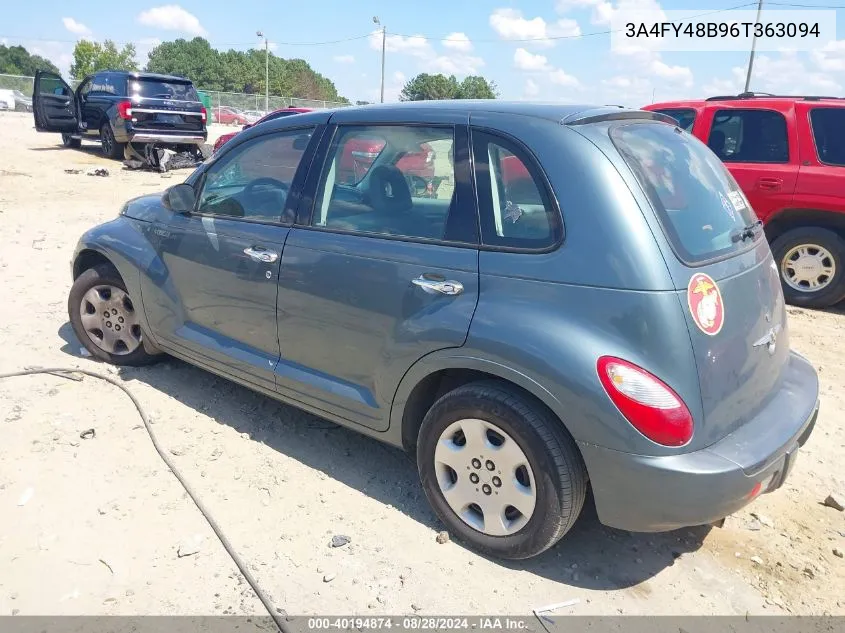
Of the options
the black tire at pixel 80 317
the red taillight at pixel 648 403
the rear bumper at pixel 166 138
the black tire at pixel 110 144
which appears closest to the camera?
the red taillight at pixel 648 403

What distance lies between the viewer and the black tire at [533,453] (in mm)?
2477

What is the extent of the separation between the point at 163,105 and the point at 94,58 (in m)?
62.7

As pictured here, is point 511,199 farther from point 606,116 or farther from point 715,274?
point 715,274

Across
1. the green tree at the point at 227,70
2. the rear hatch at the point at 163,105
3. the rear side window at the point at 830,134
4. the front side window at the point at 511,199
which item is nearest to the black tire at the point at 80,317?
the front side window at the point at 511,199

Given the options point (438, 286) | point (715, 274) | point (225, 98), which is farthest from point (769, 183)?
point (225, 98)

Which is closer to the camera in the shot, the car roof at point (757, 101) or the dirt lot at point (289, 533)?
the dirt lot at point (289, 533)

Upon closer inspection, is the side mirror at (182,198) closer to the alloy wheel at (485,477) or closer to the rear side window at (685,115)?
the alloy wheel at (485,477)

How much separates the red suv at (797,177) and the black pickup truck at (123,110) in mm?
12352

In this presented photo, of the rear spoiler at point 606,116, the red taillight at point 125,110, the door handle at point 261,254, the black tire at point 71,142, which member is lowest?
the door handle at point 261,254

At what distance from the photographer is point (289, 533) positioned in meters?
2.94

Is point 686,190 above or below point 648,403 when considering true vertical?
above

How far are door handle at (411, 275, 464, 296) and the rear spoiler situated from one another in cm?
78

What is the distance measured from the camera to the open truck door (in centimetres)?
1623

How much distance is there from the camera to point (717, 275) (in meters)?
2.52
